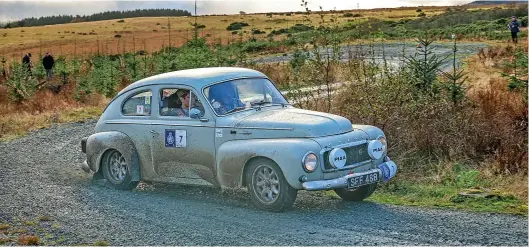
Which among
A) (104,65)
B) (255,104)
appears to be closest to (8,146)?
(255,104)

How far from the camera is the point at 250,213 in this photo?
9250mm

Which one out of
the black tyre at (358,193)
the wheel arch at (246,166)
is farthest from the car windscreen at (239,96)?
the black tyre at (358,193)

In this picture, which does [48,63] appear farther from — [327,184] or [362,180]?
[327,184]

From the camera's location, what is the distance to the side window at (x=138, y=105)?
10906 millimetres

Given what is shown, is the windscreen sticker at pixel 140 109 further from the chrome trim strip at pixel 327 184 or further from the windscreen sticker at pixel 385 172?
the windscreen sticker at pixel 385 172

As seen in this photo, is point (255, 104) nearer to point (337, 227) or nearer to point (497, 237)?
point (337, 227)

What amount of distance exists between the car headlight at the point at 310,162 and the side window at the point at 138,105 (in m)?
2.97

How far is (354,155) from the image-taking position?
9.43 metres

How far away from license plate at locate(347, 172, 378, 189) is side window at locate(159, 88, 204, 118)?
2294 millimetres

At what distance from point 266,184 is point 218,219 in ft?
2.53

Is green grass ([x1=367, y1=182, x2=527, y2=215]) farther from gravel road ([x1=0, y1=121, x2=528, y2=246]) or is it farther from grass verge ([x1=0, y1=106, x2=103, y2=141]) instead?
grass verge ([x1=0, y1=106, x2=103, y2=141])

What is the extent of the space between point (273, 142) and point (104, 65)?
69.7 feet

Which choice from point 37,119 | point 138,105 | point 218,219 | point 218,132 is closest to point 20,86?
point 37,119

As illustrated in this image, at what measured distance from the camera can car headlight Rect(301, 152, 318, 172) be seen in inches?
349
